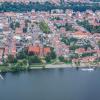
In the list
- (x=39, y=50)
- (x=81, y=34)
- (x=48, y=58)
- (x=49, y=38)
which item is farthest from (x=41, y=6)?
(x=48, y=58)

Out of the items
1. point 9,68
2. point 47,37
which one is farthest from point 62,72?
point 47,37

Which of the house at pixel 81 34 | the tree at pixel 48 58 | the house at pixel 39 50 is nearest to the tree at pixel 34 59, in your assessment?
the tree at pixel 48 58

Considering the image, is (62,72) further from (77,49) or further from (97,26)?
(97,26)

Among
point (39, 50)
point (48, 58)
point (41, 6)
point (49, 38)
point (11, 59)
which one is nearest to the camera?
point (11, 59)

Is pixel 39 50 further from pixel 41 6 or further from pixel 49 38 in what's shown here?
pixel 41 6

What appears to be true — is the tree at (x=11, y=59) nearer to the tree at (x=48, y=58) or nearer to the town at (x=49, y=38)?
the town at (x=49, y=38)

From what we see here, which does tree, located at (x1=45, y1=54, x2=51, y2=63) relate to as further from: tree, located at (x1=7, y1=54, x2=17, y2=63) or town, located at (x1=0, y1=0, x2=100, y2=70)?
tree, located at (x1=7, y1=54, x2=17, y2=63)

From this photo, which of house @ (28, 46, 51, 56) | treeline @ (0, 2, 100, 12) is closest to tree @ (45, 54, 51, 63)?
house @ (28, 46, 51, 56)
